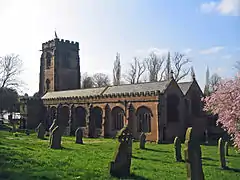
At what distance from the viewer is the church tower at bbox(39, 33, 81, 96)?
152 feet

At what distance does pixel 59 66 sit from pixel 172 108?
80.1ft

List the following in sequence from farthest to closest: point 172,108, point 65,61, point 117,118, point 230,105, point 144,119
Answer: point 65,61, point 117,118, point 172,108, point 144,119, point 230,105

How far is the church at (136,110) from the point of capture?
2720cm

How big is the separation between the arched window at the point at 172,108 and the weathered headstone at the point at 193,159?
20282 millimetres

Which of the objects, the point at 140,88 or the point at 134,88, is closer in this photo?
the point at 140,88

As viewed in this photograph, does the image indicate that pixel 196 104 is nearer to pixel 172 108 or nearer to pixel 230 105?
pixel 172 108

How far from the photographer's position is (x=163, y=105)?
88.1ft

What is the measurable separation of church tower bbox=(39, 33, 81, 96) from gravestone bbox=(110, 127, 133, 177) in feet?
120

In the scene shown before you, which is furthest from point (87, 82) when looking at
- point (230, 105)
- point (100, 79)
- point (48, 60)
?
point (230, 105)

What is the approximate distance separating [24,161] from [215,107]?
1011cm

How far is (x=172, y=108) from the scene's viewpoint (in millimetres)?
28984

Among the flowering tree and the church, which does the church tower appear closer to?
the church

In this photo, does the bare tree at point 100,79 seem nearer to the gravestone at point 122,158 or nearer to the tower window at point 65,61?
the tower window at point 65,61

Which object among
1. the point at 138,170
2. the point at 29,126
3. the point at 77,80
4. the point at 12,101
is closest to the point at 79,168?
the point at 138,170
